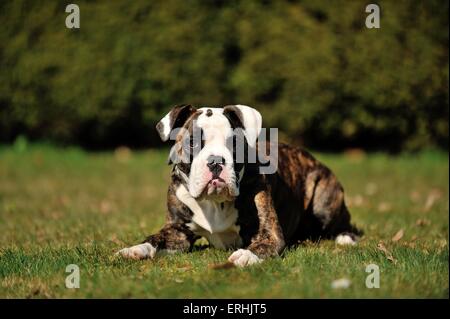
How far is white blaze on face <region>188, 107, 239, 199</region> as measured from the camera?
4.14 m

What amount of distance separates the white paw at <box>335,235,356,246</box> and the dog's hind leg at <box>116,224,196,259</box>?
4.02 feet

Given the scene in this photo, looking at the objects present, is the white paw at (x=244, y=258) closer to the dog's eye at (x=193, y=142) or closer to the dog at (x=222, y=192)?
the dog at (x=222, y=192)

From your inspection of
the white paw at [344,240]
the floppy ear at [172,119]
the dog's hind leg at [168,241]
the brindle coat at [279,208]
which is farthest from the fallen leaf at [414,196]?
the floppy ear at [172,119]

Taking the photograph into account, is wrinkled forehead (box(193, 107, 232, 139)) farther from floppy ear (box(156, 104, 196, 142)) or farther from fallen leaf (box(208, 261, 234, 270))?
fallen leaf (box(208, 261, 234, 270))

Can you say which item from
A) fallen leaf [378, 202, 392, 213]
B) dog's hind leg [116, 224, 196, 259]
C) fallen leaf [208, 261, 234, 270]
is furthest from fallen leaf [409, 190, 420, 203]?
fallen leaf [208, 261, 234, 270]

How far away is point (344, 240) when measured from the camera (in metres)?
5.30

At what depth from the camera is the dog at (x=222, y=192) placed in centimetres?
418

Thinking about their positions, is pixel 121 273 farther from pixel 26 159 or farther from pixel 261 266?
pixel 26 159

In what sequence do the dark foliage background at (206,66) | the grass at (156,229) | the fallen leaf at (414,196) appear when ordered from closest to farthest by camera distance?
1. the grass at (156,229)
2. the fallen leaf at (414,196)
3. the dark foliage background at (206,66)

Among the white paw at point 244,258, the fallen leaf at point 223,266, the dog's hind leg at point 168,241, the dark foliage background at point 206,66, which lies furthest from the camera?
the dark foliage background at point 206,66

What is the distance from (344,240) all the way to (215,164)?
1.66m

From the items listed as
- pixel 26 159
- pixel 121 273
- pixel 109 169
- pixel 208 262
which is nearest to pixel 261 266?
pixel 208 262

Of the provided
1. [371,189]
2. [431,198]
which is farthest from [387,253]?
[371,189]

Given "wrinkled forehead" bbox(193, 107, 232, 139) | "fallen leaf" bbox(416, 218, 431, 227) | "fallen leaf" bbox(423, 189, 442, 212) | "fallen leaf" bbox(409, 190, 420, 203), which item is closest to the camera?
"wrinkled forehead" bbox(193, 107, 232, 139)
